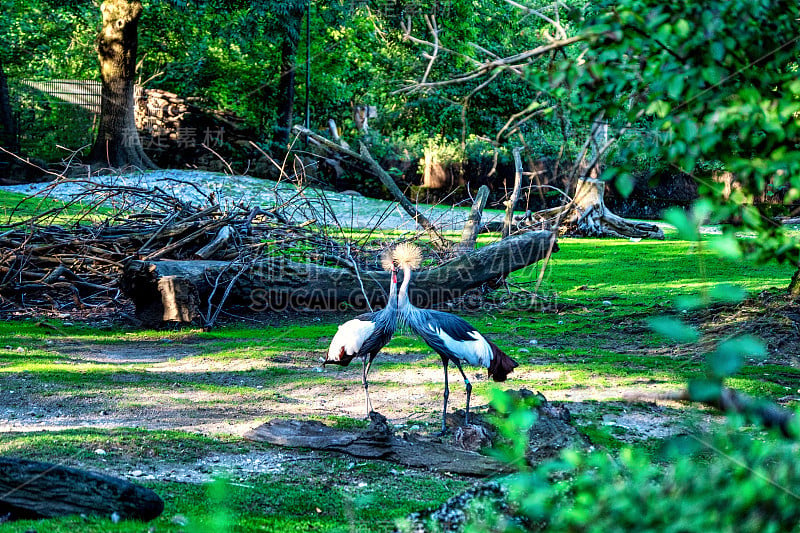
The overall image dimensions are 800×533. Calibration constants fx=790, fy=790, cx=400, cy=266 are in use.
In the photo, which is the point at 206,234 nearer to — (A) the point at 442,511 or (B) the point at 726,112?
(A) the point at 442,511

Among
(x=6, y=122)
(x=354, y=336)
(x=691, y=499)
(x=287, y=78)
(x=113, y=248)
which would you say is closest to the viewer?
(x=691, y=499)

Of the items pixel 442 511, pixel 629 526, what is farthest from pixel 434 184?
pixel 629 526

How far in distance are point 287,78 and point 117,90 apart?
24.2 ft

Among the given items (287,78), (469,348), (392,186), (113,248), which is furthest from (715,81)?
(287,78)

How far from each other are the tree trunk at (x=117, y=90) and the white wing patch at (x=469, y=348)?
18642 mm

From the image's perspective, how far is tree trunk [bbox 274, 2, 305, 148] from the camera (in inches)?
1095

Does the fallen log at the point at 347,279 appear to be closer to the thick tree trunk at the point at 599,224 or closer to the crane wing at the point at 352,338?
the crane wing at the point at 352,338

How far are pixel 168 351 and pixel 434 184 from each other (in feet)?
58.0

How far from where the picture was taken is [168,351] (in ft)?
32.4

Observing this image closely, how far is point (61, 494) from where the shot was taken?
13.9ft

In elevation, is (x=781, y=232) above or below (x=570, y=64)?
below

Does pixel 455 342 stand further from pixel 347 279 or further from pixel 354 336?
pixel 347 279

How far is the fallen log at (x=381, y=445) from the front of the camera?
5.84 meters

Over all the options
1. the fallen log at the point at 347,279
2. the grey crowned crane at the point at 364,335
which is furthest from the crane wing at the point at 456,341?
the fallen log at the point at 347,279
